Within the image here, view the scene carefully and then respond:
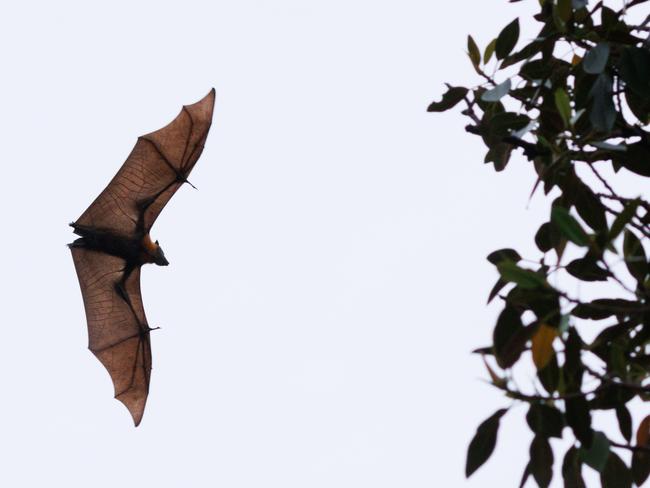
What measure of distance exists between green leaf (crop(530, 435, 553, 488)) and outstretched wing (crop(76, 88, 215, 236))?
377 centimetres

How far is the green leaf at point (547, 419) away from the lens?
2.07 m

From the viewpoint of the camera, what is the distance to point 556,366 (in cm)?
212

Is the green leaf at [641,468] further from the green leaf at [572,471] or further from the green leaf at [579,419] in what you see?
the green leaf at [579,419]

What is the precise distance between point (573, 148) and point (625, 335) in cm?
52

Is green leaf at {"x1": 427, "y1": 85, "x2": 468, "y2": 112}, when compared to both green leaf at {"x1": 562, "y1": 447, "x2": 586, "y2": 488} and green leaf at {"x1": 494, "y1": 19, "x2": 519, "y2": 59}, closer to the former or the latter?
green leaf at {"x1": 494, "y1": 19, "x2": 519, "y2": 59}

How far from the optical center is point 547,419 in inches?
81.6

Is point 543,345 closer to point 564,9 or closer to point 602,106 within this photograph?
point 602,106

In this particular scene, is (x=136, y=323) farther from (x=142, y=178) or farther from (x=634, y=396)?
(x=634, y=396)

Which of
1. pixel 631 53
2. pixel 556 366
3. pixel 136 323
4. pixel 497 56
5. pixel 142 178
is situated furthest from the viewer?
pixel 136 323

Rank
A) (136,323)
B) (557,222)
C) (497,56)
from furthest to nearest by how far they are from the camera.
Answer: (136,323) < (497,56) < (557,222)

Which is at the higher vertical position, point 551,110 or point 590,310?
point 551,110

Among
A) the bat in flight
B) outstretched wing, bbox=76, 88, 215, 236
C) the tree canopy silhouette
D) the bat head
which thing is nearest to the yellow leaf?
the tree canopy silhouette

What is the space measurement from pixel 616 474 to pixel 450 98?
125 cm

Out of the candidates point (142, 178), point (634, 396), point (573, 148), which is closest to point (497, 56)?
point (573, 148)
